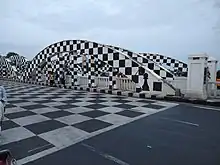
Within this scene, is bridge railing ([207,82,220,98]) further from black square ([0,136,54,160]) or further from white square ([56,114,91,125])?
black square ([0,136,54,160])

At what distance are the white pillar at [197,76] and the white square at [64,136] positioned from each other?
3295mm

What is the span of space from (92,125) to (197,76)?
3077mm

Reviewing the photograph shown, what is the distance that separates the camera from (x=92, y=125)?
2.72 m

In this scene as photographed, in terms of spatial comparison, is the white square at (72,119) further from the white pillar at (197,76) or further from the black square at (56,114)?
the white pillar at (197,76)

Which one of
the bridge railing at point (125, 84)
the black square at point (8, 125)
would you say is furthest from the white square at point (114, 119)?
the bridge railing at point (125, 84)

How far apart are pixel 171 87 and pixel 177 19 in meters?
3.32

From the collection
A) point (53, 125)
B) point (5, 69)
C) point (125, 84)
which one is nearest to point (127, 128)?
point (53, 125)

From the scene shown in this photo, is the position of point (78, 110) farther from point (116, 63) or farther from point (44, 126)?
point (116, 63)

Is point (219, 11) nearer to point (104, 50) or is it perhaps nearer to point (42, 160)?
point (104, 50)

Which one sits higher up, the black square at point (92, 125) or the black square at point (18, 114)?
the black square at point (18, 114)

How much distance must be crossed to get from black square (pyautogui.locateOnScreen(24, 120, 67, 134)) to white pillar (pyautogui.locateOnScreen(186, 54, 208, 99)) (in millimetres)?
3362

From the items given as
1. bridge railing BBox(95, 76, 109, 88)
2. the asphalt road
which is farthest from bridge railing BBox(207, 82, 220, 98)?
bridge railing BBox(95, 76, 109, 88)

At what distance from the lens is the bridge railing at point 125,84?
6.12m

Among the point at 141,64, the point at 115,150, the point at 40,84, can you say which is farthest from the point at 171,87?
the point at 40,84
